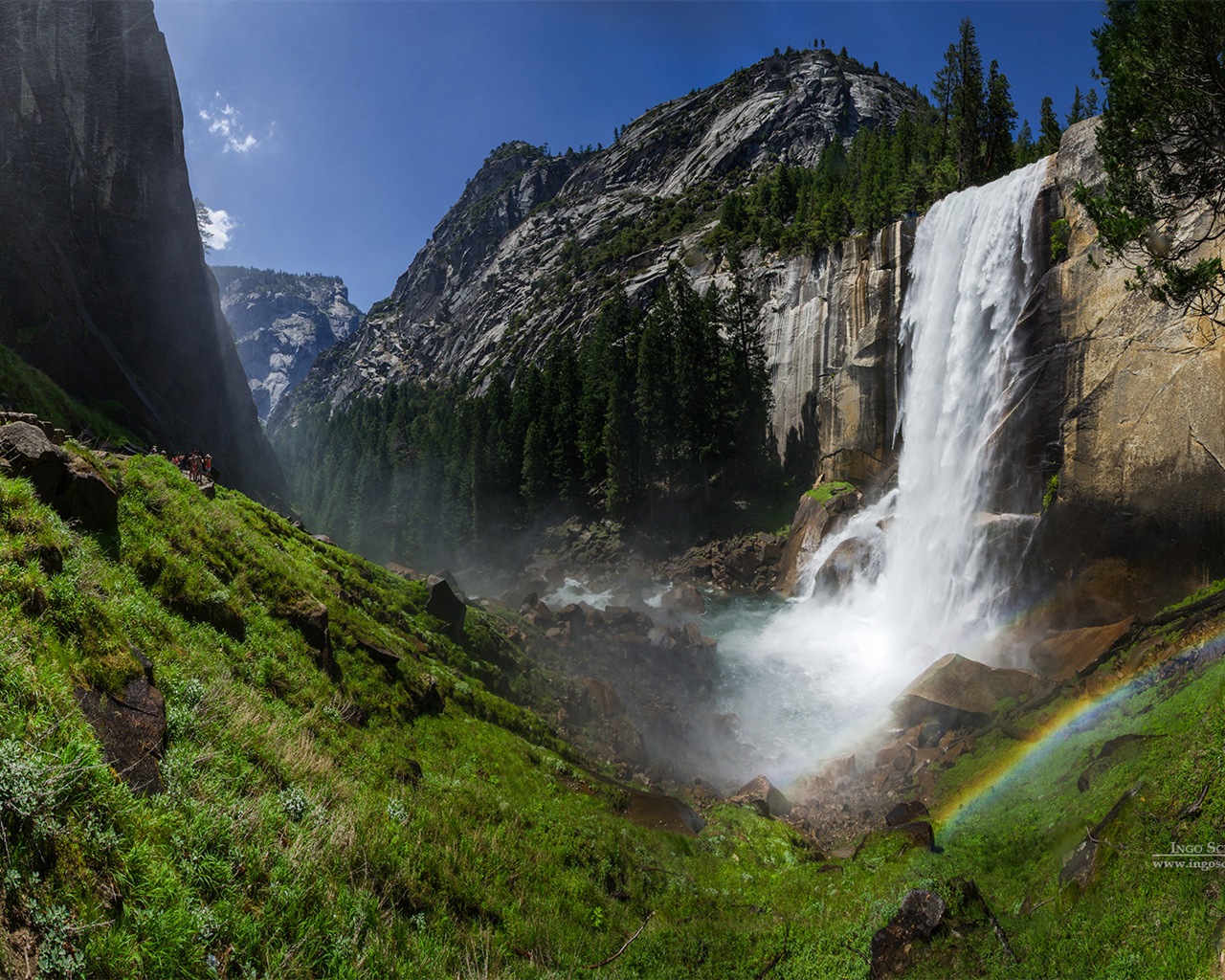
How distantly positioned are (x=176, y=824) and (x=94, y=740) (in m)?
0.95

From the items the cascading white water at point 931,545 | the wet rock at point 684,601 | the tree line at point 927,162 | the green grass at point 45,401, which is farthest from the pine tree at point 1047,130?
the green grass at point 45,401

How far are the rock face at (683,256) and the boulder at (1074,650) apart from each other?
27443 millimetres

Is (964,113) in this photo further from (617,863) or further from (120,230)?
(120,230)

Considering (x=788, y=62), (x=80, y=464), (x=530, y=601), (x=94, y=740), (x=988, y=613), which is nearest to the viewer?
(x=94, y=740)

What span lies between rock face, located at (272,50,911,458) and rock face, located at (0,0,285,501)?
57.1 metres

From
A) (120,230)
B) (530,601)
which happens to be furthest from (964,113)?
(120,230)

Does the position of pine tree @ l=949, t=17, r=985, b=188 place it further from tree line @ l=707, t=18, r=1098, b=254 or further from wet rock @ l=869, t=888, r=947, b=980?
wet rock @ l=869, t=888, r=947, b=980

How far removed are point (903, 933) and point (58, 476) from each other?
45.3 ft

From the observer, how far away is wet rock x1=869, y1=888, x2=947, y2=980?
7516mm

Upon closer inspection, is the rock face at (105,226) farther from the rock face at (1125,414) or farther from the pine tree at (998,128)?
the pine tree at (998,128)

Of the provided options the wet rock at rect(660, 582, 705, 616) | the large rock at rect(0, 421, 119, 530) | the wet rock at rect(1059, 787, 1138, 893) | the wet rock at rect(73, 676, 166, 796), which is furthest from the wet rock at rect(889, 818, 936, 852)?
the wet rock at rect(660, 582, 705, 616)

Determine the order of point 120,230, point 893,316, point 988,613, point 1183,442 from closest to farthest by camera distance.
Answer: point 1183,442 < point 988,613 < point 893,316 < point 120,230

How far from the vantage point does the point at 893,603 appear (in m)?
29.3

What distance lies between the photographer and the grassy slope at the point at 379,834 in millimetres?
4148
